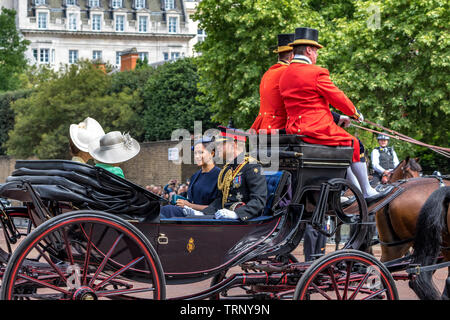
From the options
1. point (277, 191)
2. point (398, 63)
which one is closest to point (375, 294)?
point (277, 191)

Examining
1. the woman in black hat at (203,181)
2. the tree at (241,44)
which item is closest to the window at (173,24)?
the tree at (241,44)

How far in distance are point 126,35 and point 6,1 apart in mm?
14945

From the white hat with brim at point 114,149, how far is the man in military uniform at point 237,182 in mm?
919

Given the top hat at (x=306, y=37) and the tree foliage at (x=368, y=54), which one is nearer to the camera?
the top hat at (x=306, y=37)

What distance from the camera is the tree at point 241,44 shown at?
2227cm

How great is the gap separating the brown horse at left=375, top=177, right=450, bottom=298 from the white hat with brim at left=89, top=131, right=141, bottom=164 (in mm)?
2876

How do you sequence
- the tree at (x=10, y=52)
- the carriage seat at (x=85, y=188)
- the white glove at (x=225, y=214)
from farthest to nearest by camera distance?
the tree at (x=10, y=52)
the white glove at (x=225, y=214)
the carriage seat at (x=85, y=188)

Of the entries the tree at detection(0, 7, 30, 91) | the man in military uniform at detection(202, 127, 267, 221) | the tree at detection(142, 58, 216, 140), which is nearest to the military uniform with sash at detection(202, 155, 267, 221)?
the man in military uniform at detection(202, 127, 267, 221)

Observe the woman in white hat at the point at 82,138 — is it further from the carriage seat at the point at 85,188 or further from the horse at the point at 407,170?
the horse at the point at 407,170

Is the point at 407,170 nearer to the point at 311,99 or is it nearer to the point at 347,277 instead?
the point at 311,99

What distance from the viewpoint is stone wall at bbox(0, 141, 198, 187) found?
3606 cm

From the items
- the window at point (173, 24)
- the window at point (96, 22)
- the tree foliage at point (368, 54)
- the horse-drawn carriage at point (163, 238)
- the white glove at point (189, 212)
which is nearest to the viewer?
the horse-drawn carriage at point (163, 238)
